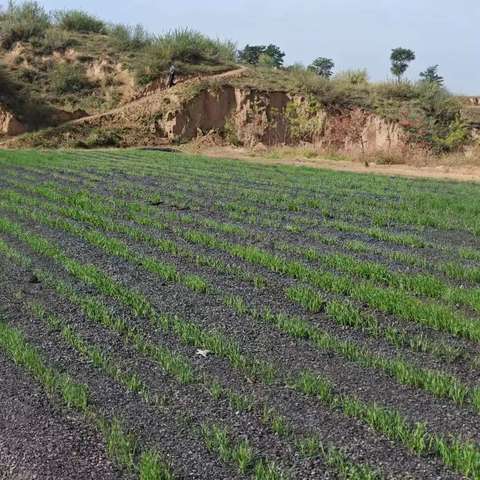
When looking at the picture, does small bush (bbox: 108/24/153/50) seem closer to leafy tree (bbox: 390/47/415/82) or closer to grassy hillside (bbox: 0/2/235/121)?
grassy hillside (bbox: 0/2/235/121)

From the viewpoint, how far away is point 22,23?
49.9 meters

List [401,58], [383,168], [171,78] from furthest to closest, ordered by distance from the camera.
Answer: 1. [401,58]
2. [171,78]
3. [383,168]

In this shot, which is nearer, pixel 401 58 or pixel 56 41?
pixel 56 41

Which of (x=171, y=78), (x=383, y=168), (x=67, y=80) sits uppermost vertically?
(x=171, y=78)

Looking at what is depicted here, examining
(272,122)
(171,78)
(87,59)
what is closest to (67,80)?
(87,59)

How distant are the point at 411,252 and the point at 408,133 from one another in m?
31.5

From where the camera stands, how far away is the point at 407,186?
58.3 feet

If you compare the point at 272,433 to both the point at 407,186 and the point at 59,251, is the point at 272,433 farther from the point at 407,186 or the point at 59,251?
the point at 407,186

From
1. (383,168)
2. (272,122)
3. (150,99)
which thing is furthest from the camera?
(150,99)

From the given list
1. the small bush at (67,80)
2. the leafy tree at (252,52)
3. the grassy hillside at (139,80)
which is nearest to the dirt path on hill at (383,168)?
the grassy hillside at (139,80)

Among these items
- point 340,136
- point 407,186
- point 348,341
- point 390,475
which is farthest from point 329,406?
point 340,136

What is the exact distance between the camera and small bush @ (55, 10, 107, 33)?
5422 cm

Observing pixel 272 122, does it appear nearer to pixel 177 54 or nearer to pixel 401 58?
pixel 177 54

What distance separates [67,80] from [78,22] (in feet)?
40.4
